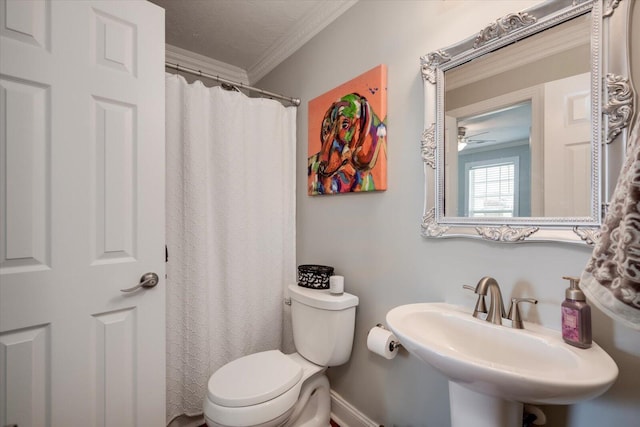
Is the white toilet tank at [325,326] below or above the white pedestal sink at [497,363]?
below

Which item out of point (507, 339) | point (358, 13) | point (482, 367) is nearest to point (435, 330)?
point (507, 339)

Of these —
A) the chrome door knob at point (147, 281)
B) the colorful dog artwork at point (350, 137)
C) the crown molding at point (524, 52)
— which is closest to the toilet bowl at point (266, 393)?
the chrome door knob at point (147, 281)

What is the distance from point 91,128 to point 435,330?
1454mm

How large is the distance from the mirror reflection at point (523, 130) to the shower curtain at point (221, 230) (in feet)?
3.49

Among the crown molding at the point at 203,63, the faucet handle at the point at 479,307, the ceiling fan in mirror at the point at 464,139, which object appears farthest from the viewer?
the crown molding at the point at 203,63

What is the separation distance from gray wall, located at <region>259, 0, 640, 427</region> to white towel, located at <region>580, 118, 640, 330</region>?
0.35 meters

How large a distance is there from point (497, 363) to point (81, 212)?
1.42m

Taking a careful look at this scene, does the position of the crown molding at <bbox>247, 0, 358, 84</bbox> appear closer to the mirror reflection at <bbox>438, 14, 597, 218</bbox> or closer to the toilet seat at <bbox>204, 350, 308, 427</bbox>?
the mirror reflection at <bbox>438, 14, 597, 218</bbox>

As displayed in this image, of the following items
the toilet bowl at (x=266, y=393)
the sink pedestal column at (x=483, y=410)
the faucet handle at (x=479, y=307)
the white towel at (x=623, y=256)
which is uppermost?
the white towel at (x=623, y=256)

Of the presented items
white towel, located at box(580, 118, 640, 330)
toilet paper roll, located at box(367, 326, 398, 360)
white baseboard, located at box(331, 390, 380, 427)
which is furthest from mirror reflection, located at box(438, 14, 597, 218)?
white baseboard, located at box(331, 390, 380, 427)

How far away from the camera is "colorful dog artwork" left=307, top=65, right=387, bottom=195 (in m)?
1.36

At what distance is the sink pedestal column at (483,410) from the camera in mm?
820

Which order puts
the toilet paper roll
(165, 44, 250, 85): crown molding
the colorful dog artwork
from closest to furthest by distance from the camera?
the toilet paper roll
the colorful dog artwork
(165, 44, 250, 85): crown molding

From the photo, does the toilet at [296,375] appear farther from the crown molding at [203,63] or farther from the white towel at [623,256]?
the crown molding at [203,63]
